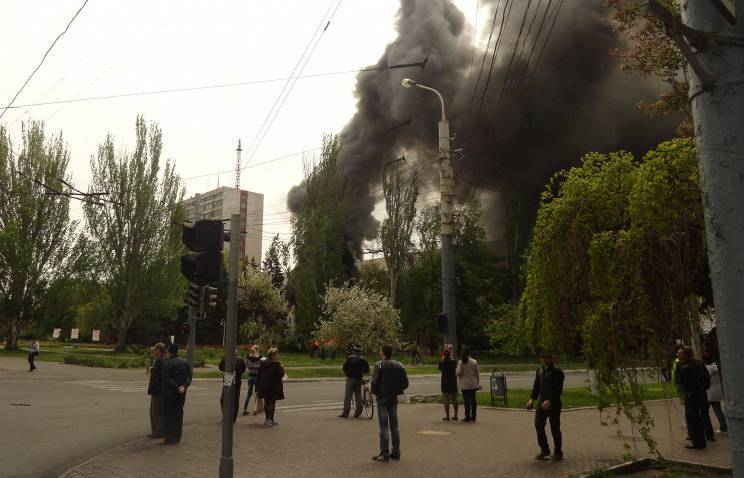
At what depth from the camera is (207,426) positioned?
11.0 meters

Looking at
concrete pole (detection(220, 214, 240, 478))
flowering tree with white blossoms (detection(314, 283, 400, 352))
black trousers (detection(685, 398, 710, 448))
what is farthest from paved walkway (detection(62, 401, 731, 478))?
flowering tree with white blossoms (detection(314, 283, 400, 352))

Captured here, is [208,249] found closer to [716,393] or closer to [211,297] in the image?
[211,297]

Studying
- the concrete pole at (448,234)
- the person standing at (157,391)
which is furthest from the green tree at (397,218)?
the person standing at (157,391)

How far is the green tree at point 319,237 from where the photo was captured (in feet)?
138

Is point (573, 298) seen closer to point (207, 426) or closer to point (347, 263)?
point (207, 426)

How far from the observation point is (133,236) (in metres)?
41.9

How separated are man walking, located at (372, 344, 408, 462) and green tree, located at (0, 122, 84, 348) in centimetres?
3692

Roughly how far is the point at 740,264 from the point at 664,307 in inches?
167

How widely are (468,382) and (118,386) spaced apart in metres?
13.0

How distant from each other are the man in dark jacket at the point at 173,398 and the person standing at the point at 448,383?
18.6 ft

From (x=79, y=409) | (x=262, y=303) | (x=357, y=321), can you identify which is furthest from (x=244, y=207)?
(x=79, y=409)

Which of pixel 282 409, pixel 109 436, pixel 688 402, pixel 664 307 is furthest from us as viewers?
pixel 282 409

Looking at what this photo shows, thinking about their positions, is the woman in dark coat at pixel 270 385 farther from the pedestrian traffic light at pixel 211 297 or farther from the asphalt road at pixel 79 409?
the pedestrian traffic light at pixel 211 297

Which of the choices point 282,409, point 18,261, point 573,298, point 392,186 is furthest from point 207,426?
point 18,261
